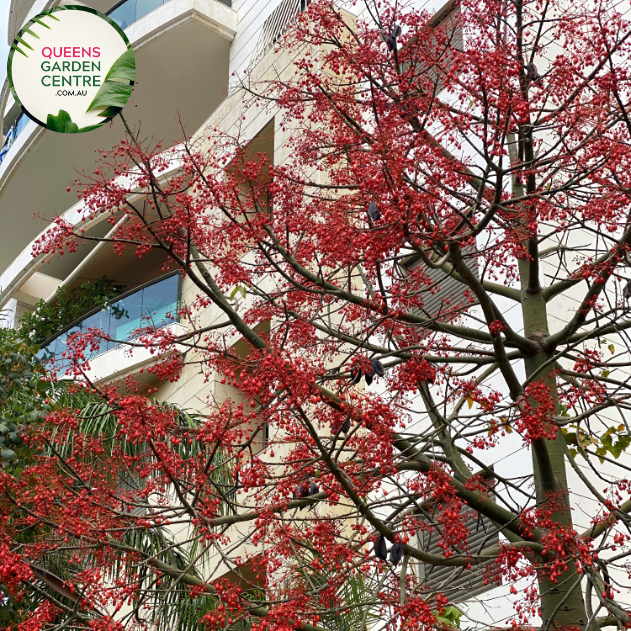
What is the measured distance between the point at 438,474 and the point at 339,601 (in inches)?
78.3

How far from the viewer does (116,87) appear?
1078 cm

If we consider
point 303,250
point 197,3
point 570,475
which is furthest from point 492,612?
point 197,3

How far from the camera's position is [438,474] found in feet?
21.3

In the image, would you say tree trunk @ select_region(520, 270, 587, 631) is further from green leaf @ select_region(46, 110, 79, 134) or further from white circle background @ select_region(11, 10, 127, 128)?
white circle background @ select_region(11, 10, 127, 128)

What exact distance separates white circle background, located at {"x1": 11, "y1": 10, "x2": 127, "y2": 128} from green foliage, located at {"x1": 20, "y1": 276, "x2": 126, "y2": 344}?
798cm

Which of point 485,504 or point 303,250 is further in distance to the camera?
point 303,250

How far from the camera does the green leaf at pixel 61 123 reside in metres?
12.6

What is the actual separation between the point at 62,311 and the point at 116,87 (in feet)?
38.9

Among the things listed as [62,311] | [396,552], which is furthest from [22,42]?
[62,311]

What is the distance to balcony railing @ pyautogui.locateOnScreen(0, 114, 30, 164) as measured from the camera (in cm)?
2772

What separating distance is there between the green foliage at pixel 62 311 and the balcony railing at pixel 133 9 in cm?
669

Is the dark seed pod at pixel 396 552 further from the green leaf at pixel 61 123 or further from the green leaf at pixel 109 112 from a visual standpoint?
the green leaf at pixel 61 123

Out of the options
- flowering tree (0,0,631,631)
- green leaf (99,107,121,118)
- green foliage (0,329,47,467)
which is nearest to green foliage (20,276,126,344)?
green foliage (0,329,47,467)

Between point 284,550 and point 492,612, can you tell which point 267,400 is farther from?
point 492,612
